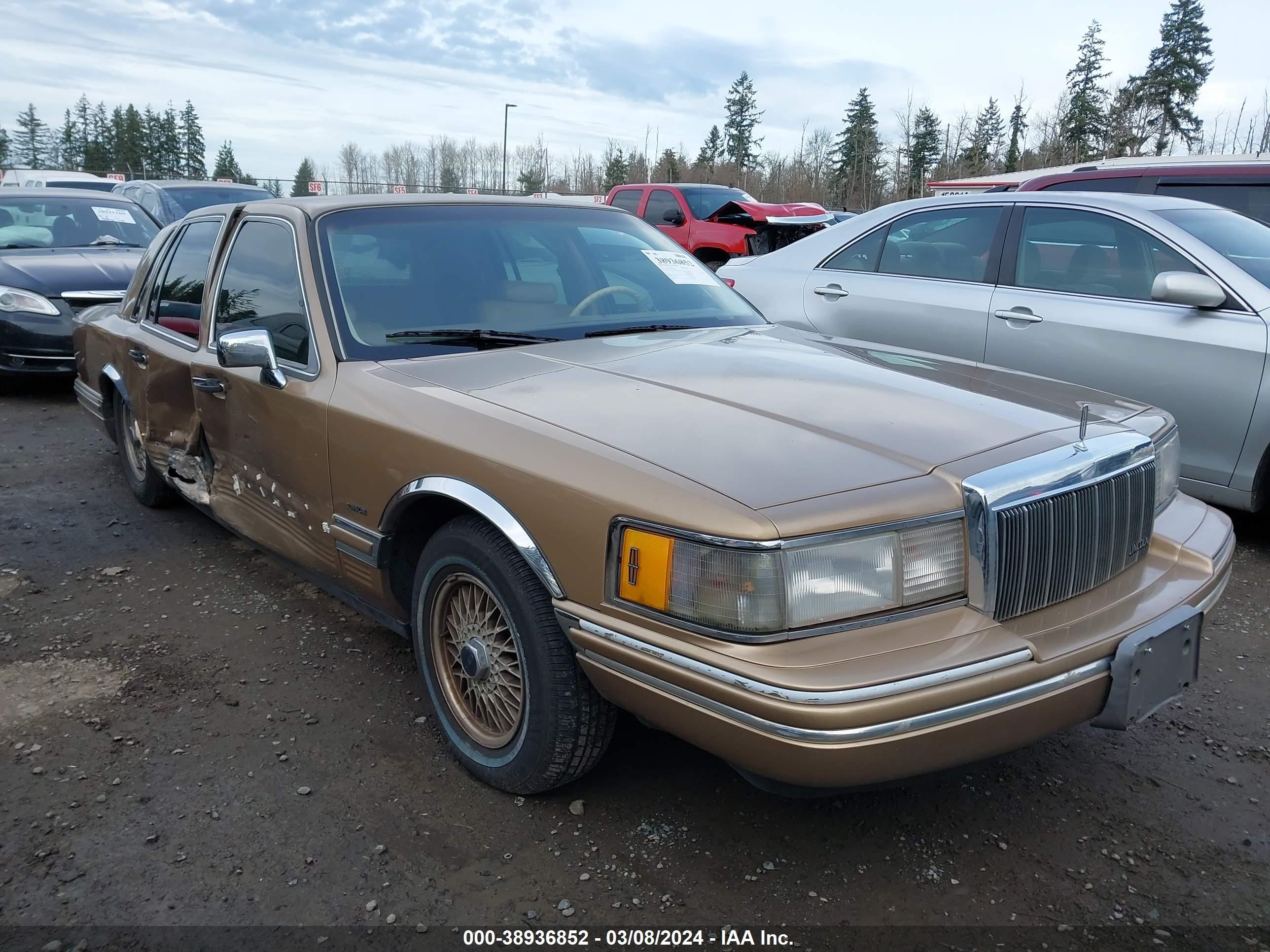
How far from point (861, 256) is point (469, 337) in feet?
10.8

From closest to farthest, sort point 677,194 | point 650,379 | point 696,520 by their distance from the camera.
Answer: point 696,520
point 650,379
point 677,194

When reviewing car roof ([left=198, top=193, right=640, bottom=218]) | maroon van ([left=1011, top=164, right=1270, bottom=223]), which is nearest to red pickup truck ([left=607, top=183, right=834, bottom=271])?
maroon van ([left=1011, top=164, right=1270, bottom=223])

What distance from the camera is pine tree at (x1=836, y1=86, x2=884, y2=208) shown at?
38125mm

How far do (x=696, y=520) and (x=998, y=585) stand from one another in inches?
26.8

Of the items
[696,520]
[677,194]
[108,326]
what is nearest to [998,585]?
[696,520]

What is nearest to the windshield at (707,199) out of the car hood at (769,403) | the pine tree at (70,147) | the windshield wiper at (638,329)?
the windshield wiper at (638,329)

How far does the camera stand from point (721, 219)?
13.9 metres

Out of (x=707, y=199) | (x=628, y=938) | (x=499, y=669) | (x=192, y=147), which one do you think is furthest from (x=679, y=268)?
(x=192, y=147)

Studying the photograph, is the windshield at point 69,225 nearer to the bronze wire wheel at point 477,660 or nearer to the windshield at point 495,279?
the windshield at point 495,279

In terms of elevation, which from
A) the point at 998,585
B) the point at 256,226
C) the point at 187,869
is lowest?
the point at 187,869

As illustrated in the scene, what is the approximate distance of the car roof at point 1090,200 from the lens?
4.73 m

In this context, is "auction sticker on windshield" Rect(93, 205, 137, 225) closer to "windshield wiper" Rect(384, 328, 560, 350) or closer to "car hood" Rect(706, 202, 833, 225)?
"car hood" Rect(706, 202, 833, 225)

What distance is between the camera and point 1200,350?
4234mm

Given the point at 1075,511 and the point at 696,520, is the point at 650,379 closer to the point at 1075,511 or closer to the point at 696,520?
the point at 696,520
